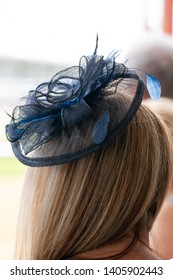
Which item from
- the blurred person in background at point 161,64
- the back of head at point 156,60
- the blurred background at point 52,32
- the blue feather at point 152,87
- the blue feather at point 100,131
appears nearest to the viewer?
the blue feather at point 100,131

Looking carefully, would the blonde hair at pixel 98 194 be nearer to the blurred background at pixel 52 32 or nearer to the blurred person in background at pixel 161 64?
the blurred person in background at pixel 161 64

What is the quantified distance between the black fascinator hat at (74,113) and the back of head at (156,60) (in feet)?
1.97

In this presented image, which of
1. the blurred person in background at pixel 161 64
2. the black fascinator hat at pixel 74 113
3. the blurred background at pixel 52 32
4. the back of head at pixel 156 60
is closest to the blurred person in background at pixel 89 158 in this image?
the black fascinator hat at pixel 74 113

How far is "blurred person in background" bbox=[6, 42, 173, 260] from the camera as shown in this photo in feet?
3.08

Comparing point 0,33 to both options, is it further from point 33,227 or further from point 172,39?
point 33,227

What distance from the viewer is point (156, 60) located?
1590mm

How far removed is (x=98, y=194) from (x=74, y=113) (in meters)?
0.16

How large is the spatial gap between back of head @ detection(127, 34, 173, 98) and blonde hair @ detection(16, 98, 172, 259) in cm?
60

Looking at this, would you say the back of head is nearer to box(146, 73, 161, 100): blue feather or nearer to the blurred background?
the blurred background

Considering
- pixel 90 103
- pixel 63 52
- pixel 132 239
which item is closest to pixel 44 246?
pixel 132 239

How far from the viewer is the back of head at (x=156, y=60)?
61.7 inches

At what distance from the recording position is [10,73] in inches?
75.5

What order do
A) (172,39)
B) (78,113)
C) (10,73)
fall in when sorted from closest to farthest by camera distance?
1. (78,113)
2. (172,39)
3. (10,73)

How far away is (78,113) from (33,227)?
24 cm
